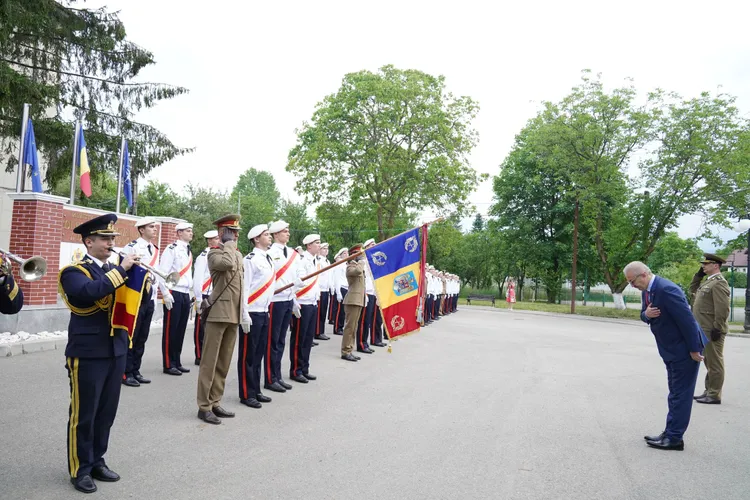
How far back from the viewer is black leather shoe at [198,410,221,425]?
578 cm

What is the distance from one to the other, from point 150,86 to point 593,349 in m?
16.0

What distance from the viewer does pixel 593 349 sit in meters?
13.6

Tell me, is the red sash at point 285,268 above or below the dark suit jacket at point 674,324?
above

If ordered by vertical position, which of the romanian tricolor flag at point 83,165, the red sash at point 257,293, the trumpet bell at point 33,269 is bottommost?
the red sash at point 257,293

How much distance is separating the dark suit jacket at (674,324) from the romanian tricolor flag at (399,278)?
10.4 ft

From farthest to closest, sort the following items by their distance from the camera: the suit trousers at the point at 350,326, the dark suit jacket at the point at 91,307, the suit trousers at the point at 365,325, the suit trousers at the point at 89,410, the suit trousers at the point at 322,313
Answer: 1. the suit trousers at the point at 322,313
2. the suit trousers at the point at 365,325
3. the suit trousers at the point at 350,326
4. the suit trousers at the point at 89,410
5. the dark suit jacket at the point at 91,307

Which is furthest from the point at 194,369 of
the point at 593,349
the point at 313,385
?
the point at 593,349

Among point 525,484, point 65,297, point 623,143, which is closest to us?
point 65,297

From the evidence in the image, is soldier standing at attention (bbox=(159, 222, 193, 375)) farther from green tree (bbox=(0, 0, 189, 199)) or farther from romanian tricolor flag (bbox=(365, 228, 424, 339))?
green tree (bbox=(0, 0, 189, 199))

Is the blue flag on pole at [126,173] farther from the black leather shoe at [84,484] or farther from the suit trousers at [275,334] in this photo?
the black leather shoe at [84,484]

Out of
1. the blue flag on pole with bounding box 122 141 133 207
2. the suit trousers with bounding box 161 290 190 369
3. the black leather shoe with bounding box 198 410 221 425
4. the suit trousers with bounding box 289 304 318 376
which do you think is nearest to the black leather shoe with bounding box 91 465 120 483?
the black leather shoe with bounding box 198 410 221 425

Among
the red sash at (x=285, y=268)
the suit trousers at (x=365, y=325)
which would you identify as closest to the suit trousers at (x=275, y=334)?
the red sash at (x=285, y=268)

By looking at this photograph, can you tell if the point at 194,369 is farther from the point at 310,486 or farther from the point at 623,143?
the point at 623,143

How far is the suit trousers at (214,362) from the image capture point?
19.3 feet
